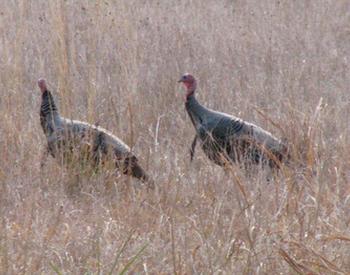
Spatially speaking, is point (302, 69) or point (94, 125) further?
point (302, 69)

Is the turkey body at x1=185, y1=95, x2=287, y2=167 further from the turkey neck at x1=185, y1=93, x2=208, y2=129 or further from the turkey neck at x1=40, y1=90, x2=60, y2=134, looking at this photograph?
the turkey neck at x1=40, y1=90, x2=60, y2=134

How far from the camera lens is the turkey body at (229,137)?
533cm

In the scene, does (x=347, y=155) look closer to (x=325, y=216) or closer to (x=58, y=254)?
(x=325, y=216)

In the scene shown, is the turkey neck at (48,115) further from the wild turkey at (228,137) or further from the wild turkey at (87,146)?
the wild turkey at (228,137)

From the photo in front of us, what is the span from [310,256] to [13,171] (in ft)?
6.56

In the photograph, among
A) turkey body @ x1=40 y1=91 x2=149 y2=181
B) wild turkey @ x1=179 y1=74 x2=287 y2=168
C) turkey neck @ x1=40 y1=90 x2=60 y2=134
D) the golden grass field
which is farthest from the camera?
turkey neck @ x1=40 y1=90 x2=60 y2=134

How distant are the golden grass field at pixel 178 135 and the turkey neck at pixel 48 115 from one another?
0.30 ft

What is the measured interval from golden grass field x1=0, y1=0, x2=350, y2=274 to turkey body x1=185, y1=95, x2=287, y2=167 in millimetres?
94

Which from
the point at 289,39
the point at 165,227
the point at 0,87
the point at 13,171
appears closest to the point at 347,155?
the point at 165,227

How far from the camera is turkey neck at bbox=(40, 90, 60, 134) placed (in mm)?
5551

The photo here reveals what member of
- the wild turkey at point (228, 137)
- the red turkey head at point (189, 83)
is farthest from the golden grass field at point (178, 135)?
the red turkey head at point (189, 83)

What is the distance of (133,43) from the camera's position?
614 centimetres

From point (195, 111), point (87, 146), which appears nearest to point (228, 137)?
point (195, 111)

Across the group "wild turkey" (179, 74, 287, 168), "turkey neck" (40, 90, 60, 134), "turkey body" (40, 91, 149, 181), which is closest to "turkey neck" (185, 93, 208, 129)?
"wild turkey" (179, 74, 287, 168)
